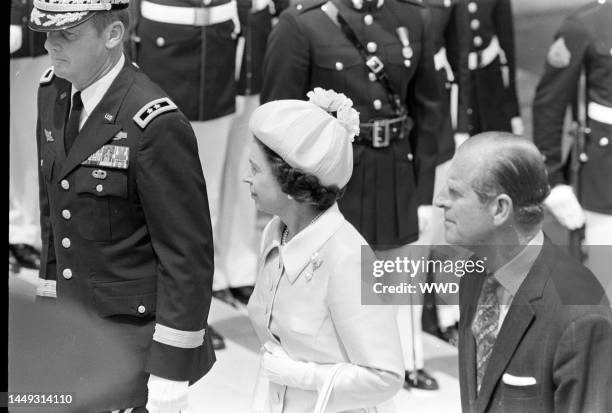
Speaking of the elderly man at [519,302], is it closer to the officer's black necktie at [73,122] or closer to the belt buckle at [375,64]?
the officer's black necktie at [73,122]

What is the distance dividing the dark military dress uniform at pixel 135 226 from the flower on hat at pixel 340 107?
31 cm

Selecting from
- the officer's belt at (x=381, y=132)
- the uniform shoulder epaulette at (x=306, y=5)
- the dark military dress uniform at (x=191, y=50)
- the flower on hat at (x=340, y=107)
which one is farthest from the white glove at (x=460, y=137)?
the flower on hat at (x=340, y=107)

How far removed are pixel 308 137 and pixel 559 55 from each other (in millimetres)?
1002

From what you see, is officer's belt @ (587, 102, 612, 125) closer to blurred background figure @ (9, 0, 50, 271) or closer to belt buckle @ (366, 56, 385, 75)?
belt buckle @ (366, 56, 385, 75)

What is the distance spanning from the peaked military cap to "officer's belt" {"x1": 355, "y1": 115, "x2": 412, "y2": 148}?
37.4 inches

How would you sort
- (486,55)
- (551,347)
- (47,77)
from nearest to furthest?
(551,347)
(47,77)
(486,55)

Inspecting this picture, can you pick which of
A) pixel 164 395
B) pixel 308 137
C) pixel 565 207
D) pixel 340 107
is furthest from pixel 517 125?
pixel 164 395

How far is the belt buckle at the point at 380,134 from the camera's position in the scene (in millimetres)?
3664

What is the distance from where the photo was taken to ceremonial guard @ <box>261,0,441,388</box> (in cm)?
357

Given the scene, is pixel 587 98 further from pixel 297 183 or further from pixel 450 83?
pixel 297 183

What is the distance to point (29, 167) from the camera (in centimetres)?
420

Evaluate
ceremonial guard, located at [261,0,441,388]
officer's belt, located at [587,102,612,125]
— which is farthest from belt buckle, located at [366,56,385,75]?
→ officer's belt, located at [587,102,612,125]

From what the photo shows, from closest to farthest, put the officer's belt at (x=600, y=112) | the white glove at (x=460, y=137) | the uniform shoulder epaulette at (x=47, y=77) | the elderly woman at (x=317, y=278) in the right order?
the elderly woman at (x=317, y=278) < the uniform shoulder epaulette at (x=47, y=77) < the officer's belt at (x=600, y=112) < the white glove at (x=460, y=137)

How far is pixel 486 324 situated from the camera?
261 cm
